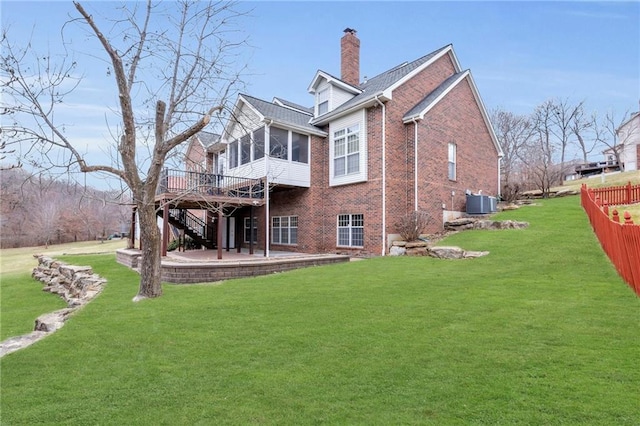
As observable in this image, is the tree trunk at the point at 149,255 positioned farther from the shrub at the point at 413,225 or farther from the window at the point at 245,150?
the window at the point at 245,150

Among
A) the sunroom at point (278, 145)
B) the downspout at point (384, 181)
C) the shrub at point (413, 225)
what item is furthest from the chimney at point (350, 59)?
the shrub at point (413, 225)

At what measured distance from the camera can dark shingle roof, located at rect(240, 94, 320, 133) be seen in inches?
598

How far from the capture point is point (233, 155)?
18.6 m

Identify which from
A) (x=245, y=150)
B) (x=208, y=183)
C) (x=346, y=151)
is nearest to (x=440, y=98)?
(x=346, y=151)

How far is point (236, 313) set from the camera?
6234mm

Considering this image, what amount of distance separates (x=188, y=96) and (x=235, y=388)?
22.5 feet

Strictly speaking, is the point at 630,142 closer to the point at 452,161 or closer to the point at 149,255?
the point at 452,161

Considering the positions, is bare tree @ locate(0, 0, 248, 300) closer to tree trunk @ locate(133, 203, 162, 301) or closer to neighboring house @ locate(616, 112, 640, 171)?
tree trunk @ locate(133, 203, 162, 301)

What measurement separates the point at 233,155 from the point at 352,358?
1612cm

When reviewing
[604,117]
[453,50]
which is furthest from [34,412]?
[604,117]

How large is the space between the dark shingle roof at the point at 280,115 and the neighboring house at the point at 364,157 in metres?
0.09

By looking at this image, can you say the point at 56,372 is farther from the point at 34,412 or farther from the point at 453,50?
the point at 453,50

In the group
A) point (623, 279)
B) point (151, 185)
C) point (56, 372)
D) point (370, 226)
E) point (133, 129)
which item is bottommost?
point (56, 372)

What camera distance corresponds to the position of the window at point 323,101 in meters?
16.9
